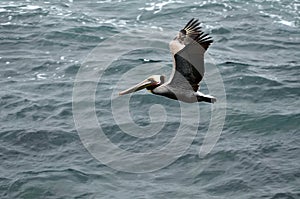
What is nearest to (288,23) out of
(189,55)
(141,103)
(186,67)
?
(141,103)

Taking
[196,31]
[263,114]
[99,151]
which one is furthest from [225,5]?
[196,31]

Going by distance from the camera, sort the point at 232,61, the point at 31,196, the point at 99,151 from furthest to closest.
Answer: the point at 232,61 < the point at 99,151 < the point at 31,196

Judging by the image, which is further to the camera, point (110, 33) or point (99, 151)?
point (110, 33)

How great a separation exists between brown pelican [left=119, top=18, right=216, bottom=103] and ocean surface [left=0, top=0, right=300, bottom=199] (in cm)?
806

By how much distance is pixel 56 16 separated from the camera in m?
46.8

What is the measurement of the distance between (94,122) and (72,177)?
4729mm

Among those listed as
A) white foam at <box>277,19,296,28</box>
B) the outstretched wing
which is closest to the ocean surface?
white foam at <box>277,19,296,28</box>

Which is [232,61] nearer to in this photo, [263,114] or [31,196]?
[263,114]

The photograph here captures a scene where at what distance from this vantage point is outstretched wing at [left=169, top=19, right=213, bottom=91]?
65.9 ft

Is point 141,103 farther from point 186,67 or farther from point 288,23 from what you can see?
point 186,67

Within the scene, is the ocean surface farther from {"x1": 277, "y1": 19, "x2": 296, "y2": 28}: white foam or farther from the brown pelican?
the brown pelican

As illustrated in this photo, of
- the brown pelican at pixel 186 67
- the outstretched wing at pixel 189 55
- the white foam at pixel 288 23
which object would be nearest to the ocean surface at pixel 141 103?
the white foam at pixel 288 23

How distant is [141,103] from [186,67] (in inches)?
574

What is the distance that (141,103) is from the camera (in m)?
35.0
